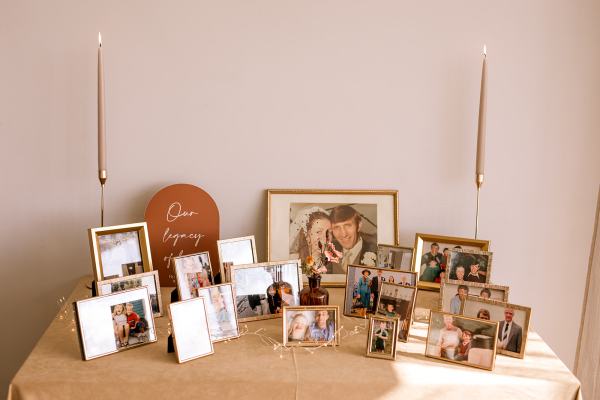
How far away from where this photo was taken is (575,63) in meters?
2.06

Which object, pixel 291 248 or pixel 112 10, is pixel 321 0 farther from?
pixel 291 248

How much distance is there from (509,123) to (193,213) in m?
1.15

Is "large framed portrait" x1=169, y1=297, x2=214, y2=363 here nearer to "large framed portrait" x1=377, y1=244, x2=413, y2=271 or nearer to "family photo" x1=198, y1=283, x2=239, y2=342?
"family photo" x1=198, y1=283, x2=239, y2=342

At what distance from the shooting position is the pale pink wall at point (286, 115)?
1.98m

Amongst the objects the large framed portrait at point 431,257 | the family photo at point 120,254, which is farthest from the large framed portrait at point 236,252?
the large framed portrait at point 431,257

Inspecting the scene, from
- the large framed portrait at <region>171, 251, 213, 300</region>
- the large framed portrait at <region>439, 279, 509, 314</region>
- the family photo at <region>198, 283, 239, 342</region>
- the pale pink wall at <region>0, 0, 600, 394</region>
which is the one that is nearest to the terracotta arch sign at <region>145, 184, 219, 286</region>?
the pale pink wall at <region>0, 0, 600, 394</region>

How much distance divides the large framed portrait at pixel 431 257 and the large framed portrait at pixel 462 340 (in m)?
0.42

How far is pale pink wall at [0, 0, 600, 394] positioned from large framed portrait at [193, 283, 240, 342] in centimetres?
50

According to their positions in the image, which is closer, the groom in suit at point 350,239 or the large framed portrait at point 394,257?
the large framed portrait at point 394,257

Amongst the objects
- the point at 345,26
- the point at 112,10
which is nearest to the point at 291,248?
the point at 345,26

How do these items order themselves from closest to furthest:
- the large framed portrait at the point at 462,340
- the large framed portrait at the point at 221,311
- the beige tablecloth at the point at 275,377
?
1. the beige tablecloth at the point at 275,377
2. the large framed portrait at the point at 462,340
3. the large framed portrait at the point at 221,311

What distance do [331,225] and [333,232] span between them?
26 mm

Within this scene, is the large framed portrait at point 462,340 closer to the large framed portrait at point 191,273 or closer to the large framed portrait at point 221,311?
the large framed portrait at point 221,311

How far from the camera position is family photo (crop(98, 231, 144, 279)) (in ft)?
5.95
